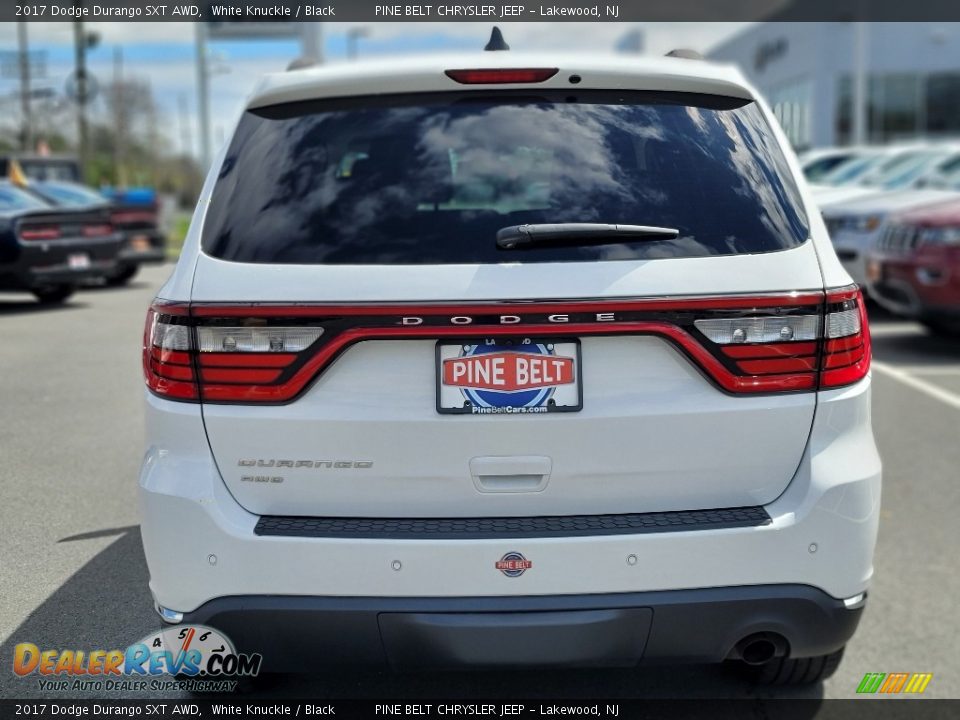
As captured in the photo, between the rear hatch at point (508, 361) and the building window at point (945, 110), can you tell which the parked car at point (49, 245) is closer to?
the rear hatch at point (508, 361)

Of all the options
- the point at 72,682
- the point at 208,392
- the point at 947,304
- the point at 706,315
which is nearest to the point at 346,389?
the point at 208,392

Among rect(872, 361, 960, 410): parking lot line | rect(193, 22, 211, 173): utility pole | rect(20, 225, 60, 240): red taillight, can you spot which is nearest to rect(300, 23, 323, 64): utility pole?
rect(193, 22, 211, 173): utility pole

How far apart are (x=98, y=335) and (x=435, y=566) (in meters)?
9.07

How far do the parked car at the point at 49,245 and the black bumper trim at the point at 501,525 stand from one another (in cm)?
1177

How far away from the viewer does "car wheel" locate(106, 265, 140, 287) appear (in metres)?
17.2

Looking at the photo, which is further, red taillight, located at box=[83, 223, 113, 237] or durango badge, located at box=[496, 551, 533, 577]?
red taillight, located at box=[83, 223, 113, 237]

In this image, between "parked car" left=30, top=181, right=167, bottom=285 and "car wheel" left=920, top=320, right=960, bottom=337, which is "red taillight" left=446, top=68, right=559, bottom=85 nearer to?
"car wheel" left=920, top=320, right=960, bottom=337

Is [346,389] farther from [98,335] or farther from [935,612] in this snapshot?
[98,335]

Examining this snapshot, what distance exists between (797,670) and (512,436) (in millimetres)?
1273

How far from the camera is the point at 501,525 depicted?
8.63ft

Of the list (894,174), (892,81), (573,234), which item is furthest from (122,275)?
(892,81)

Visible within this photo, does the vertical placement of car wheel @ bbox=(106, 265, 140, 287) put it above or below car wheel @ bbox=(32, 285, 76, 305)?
below

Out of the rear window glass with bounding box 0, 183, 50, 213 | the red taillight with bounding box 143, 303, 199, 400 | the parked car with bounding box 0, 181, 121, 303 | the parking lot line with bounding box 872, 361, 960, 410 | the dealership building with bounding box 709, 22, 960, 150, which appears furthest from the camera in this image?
the dealership building with bounding box 709, 22, 960, 150

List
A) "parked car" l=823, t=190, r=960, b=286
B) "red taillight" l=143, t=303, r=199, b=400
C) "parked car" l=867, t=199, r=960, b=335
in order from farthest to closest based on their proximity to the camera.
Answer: "parked car" l=823, t=190, r=960, b=286, "parked car" l=867, t=199, r=960, b=335, "red taillight" l=143, t=303, r=199, b=400
